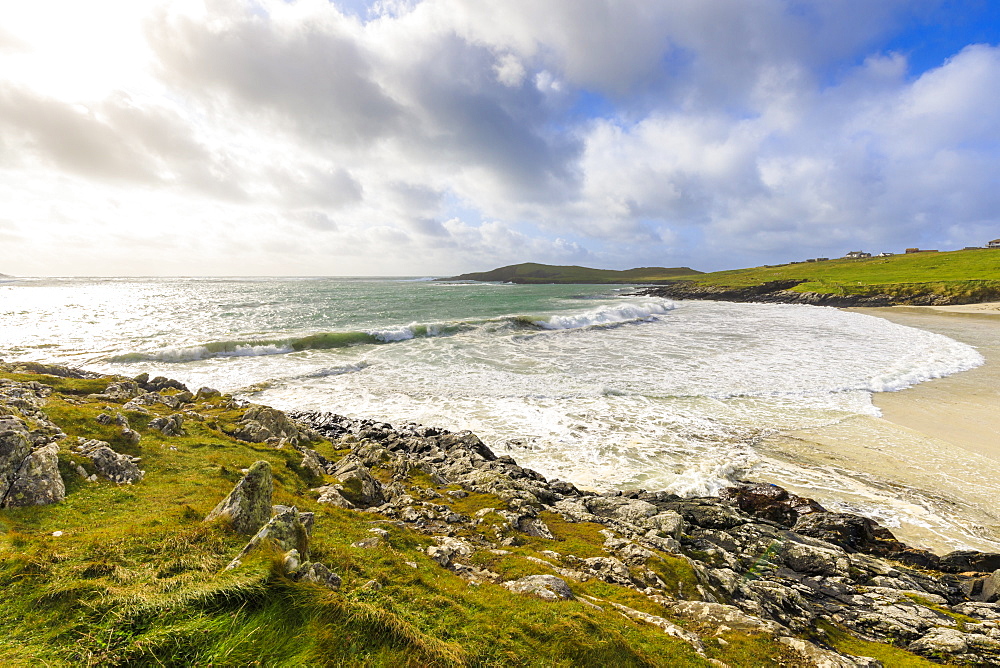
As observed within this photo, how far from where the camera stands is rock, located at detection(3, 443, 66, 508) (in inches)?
258

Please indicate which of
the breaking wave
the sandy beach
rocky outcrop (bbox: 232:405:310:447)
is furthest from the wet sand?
the breaking wave

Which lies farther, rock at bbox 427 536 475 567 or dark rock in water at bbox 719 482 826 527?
dark rock in water at bbox 719 482 826 527

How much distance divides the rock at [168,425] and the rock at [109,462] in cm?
322

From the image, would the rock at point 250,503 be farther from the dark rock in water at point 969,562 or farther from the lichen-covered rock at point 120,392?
the lichen-covered rock at point 120,392

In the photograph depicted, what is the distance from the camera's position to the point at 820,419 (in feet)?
58.9

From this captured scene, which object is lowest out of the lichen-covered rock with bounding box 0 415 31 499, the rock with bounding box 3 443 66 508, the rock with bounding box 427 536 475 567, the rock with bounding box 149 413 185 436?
the rock with bounding box 427 536 475 567

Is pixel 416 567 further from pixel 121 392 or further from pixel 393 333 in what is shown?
pixel 393 333

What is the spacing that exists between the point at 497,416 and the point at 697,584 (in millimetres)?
12882

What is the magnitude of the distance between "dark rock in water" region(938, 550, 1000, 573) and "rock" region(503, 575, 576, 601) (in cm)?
972

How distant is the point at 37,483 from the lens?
22.4 feet

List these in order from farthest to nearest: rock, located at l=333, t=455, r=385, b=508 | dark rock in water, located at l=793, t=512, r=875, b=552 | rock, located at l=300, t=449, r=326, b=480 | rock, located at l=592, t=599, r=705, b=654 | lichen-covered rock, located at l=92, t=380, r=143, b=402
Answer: lichen-covered rock, located at l=92, t=380, r=143, b=402 → rock, located at l=300, t=449, r=326, b=480 → rock, located at l=333, t=455, r=385, b=508 → dark rock in water, located at l=793, t=512, r=875, b=552 → rock, located at l=592, t=599, r=705, b=654

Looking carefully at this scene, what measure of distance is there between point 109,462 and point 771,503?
1729 cm

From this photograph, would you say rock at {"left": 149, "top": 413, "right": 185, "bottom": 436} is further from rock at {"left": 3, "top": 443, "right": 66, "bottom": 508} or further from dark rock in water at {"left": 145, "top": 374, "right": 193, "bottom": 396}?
dark rock in water at {"left": 145, "top": 374, "right": 193, "bottom": 396}

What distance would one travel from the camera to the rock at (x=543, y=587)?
242 inches
